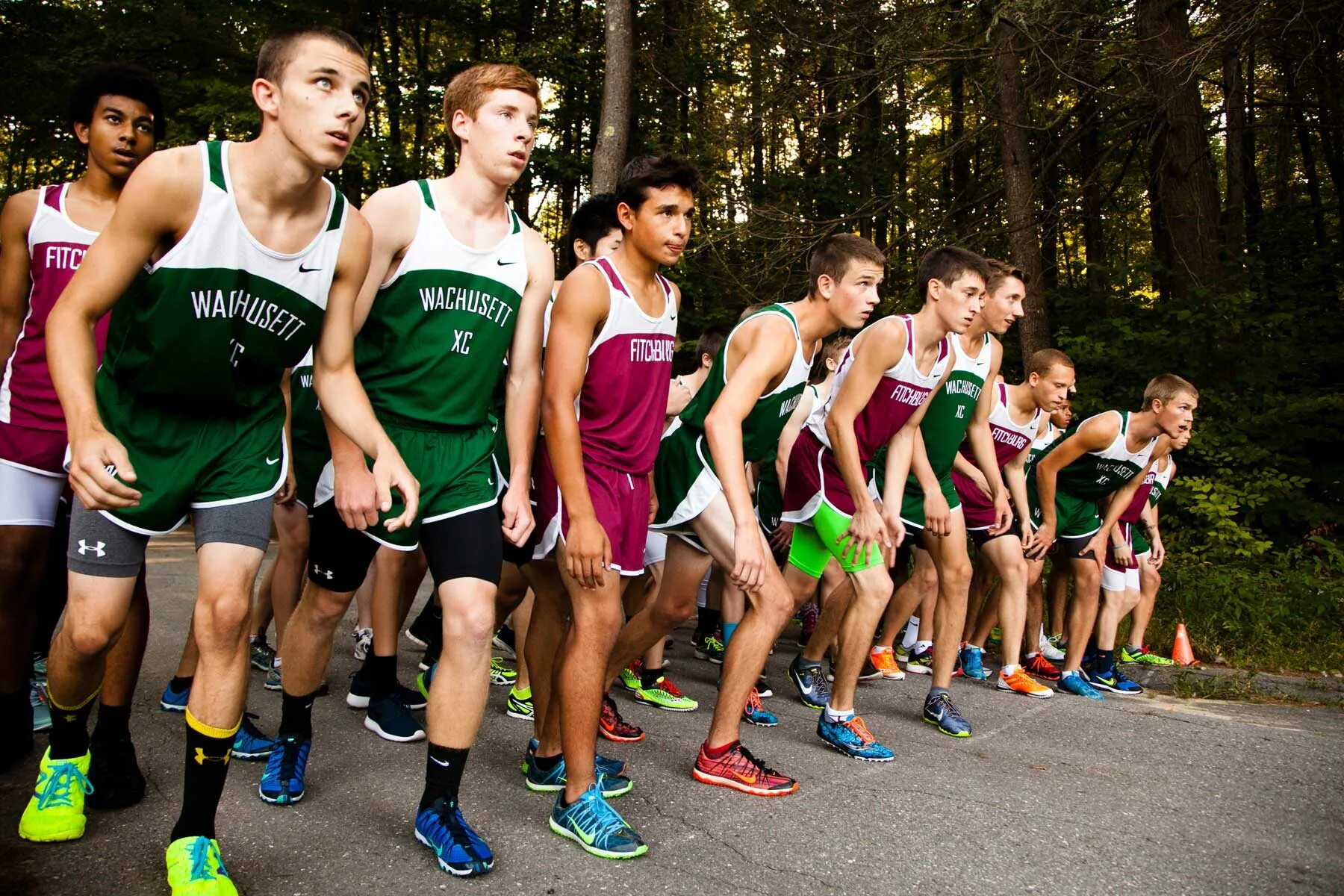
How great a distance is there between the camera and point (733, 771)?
4.20m

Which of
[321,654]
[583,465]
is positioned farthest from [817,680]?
[321,654]

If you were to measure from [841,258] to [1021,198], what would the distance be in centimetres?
807

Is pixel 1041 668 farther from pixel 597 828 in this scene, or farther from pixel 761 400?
pixel 597 828

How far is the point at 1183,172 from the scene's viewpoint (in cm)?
1214

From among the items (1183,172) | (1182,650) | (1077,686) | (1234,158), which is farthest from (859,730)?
(1234,158)

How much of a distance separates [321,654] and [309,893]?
0.94 m

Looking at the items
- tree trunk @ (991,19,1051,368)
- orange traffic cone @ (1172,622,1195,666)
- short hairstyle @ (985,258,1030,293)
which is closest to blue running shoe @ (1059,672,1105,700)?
orange traffic cone @ (1172,622,1195,666)

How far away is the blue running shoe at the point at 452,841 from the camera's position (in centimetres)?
318

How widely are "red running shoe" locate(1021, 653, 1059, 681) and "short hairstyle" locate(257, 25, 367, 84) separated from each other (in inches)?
234

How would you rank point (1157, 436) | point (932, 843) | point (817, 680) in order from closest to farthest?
point (932, 843), point (817, 680), point (1157, 436)

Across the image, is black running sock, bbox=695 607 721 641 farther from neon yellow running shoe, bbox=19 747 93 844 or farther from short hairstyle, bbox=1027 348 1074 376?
neon yellow running shoe, bbox=19 747 93 844

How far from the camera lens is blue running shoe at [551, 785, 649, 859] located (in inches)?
134

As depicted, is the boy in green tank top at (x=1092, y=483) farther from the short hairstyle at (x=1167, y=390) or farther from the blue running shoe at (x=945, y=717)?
the blue running shoe at (x=945, y=717)

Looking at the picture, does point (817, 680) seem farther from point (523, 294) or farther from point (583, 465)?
point (523, 294)
